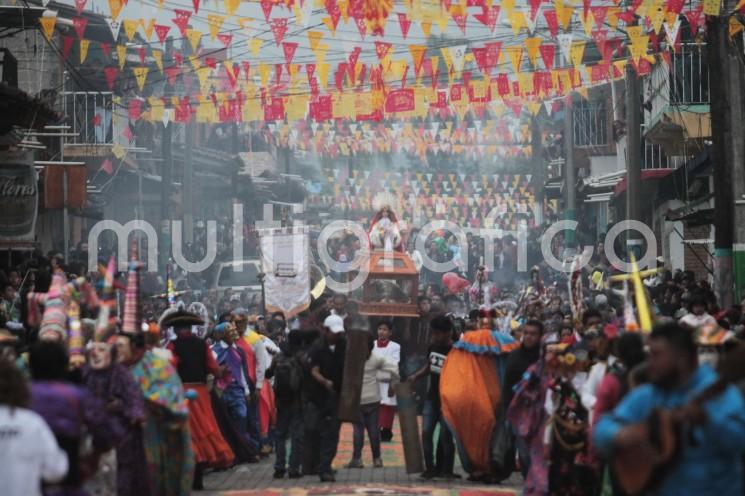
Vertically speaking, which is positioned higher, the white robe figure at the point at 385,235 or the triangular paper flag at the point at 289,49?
the triangular paper flag at the point at 289,49

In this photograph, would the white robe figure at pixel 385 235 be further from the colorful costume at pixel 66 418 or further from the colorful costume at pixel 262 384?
the colorful costume at pixel 66 418

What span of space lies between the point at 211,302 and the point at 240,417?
621 inches

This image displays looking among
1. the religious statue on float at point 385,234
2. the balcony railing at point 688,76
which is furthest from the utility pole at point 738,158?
the balcony railing at point 688,76

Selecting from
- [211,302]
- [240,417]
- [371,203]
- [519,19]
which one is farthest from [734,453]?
[371,203]

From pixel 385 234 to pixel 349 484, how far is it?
965cm

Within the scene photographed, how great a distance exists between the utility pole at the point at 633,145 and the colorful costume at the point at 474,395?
12.6 metres

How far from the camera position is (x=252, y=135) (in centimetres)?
7381

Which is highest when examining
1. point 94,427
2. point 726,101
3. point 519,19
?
point 519,19

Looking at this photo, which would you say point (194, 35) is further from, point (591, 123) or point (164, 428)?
point (591, 123)

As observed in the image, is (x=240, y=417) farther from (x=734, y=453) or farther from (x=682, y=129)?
(x=682, y=129)

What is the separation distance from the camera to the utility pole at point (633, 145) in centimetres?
2728

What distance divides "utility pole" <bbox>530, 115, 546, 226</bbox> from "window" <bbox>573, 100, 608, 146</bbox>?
569cm

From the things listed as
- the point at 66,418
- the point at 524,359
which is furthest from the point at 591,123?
the point at 66,418

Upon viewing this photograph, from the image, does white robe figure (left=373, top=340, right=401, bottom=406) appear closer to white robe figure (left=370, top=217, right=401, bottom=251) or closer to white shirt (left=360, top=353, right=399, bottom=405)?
white shirt (left=360, top=353, right=399, bottom=405)
